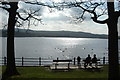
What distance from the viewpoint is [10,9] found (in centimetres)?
1143

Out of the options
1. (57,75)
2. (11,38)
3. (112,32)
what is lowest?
(57,75)

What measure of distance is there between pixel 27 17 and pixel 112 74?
16.9ft

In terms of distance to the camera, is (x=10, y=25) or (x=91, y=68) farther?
(x=91, y=68)

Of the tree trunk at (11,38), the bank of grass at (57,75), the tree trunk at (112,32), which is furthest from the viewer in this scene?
the tree trunk at (11,38)

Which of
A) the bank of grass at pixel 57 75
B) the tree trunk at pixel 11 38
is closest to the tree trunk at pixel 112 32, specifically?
the bank of grass at pixel 57 75

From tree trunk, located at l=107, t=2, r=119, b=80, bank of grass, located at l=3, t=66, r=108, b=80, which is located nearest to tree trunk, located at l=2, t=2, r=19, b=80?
bank of grass, located at l=3, t=66, r=108, b=80

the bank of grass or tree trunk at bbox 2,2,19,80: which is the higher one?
tree trunk at bbox 2,2,19,80

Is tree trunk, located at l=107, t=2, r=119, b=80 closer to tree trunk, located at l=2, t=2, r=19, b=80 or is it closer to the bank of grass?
the bank of grass

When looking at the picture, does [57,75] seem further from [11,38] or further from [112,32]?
[112,32]

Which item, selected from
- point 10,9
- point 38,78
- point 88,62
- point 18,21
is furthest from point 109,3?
point 88,62

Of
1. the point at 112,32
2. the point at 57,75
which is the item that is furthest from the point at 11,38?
the point at 112,32

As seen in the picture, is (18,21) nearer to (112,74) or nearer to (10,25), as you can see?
(10,25)

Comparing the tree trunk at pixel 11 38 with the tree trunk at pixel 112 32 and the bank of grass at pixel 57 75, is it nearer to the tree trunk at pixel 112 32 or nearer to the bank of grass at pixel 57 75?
the bank of grass at pixel 57 75

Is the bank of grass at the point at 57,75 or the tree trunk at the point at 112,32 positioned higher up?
the tree trunk at the point at 112,32
